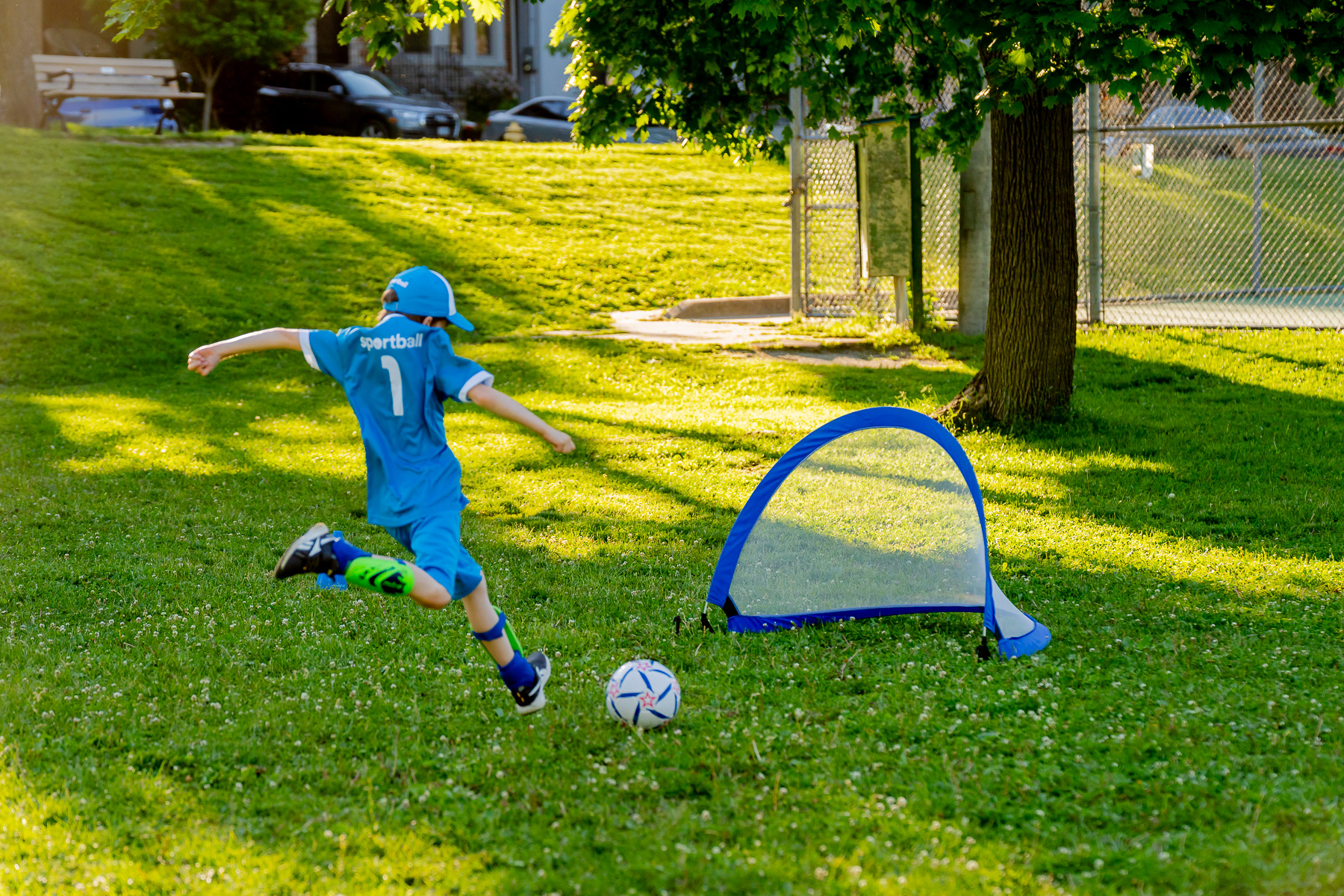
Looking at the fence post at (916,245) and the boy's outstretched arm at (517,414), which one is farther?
the fence post at (916,245)

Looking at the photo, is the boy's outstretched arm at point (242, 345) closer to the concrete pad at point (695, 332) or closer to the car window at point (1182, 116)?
the concrete pad at point (695, 332)

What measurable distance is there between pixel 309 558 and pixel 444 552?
0.47 metres

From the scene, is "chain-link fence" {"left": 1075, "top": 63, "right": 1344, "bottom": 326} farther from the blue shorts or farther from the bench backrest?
the bench backrest

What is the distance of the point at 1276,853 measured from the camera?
3539mm

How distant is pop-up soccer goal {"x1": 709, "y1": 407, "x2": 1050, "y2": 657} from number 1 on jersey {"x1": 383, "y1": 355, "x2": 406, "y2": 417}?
2001 millimetres

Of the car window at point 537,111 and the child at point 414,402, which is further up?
the car window at point 537,111

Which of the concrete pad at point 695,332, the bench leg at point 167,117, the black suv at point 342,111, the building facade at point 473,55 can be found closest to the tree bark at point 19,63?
the bench leg at point 167,117

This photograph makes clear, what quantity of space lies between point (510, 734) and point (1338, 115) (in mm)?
14941

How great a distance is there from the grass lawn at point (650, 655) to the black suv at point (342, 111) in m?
13.7

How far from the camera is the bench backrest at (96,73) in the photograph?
19391 mm

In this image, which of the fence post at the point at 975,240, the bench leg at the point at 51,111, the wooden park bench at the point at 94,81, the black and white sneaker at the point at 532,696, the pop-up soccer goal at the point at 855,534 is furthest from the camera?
the bench leg at the point at 51,111

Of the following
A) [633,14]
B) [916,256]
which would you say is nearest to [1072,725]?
[633,14]

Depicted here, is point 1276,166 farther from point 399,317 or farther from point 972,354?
point 399,317

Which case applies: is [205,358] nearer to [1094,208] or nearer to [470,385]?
[470,385]
